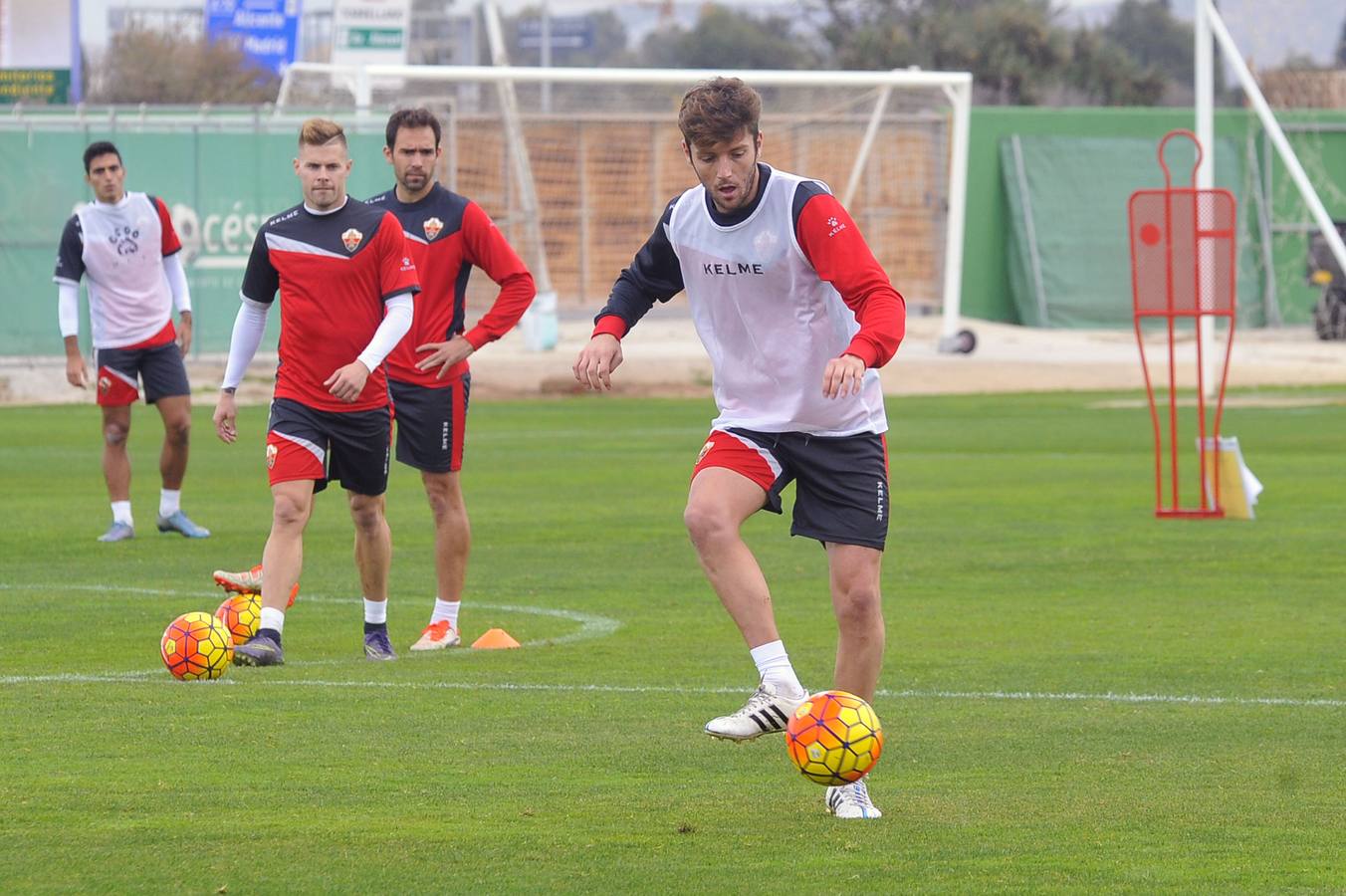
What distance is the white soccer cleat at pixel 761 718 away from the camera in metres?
6.47

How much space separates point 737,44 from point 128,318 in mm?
89647

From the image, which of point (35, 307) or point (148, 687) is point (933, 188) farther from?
point (148, 687)

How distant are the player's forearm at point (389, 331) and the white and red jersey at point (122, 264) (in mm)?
5654

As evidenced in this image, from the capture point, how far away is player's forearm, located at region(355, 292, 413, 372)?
9.24m

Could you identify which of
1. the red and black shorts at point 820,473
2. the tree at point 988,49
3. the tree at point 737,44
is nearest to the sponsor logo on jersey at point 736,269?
the red and black shorts at point 820,473

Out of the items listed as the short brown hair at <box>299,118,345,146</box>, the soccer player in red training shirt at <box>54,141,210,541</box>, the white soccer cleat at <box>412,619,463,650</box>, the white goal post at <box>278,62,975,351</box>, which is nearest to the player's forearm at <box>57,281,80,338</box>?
the soccer player in red training shirt at <box>54,141,210,541</box>

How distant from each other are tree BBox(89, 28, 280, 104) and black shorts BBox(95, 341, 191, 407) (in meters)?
46.1

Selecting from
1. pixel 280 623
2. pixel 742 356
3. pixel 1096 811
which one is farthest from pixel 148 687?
pixel 1096 811

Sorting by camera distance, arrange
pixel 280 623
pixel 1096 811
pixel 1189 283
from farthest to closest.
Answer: pixel 1189 283
pixel 280 623
pixel 1096 811

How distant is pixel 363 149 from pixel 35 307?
16.5ft

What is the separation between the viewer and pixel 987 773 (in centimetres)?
706

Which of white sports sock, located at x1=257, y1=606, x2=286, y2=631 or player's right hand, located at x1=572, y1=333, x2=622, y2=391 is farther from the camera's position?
white sports sock, located at x1=257, y1=606, x2=286, y2=631

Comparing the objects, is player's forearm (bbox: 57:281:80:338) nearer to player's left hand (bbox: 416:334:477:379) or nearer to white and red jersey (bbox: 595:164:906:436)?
player's left hand (bbox: 416:334:477:379)

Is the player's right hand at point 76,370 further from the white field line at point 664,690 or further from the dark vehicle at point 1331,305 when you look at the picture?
the dark vehicle at point 1331,305
